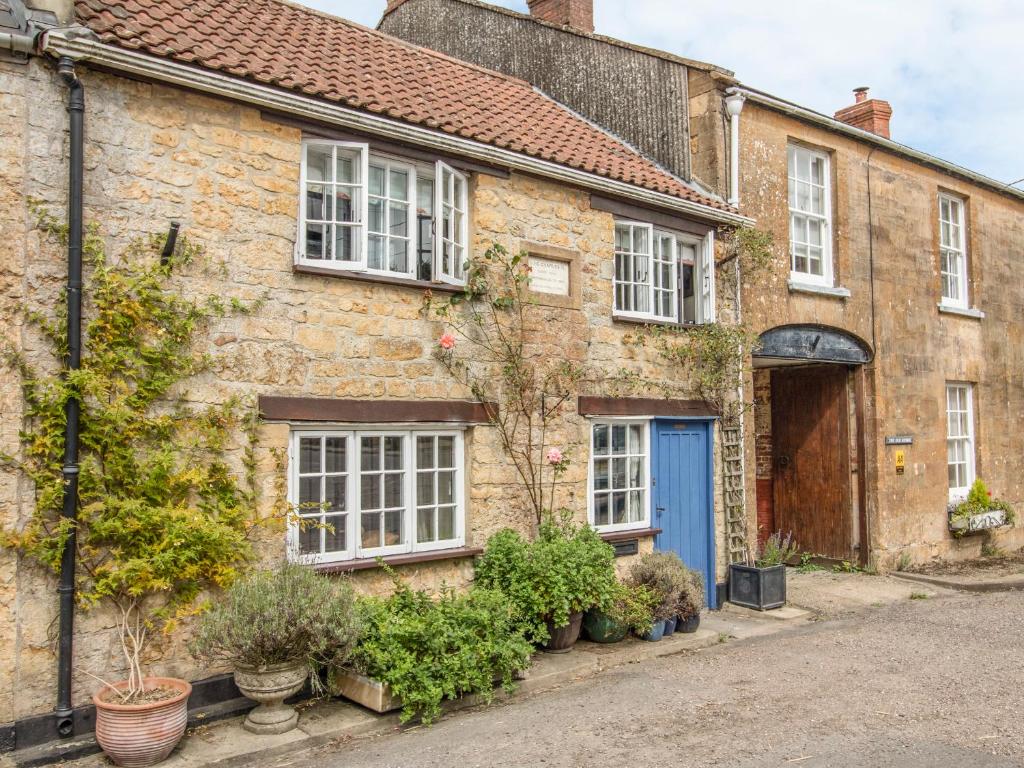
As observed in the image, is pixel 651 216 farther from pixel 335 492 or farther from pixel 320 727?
pixel 320 727

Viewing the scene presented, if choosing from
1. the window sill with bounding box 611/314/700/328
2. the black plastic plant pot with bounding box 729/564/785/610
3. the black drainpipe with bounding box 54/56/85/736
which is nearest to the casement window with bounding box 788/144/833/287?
the window sill with bounding box 611/314/700/328

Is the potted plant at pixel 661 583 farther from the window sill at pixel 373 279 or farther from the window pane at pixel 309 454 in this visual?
the window pane at pixel 309 454

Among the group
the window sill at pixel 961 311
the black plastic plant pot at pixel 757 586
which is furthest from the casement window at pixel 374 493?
the window sill at pixel 961 311

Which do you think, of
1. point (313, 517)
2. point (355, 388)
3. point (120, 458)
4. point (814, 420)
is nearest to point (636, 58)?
point (814, 420)

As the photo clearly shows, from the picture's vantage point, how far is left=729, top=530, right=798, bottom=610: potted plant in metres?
10.4

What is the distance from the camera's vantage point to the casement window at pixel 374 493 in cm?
731

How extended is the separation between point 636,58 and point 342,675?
9.42m

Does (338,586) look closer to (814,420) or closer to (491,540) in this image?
(491,540)

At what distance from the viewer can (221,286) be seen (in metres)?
6.85

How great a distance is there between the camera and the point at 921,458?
13.6m

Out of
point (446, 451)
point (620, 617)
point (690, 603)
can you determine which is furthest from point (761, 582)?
point (446, 451)

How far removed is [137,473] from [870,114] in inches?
523

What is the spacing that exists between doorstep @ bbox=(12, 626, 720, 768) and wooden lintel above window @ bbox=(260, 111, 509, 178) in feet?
15.9

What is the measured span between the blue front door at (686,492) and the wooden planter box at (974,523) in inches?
232
